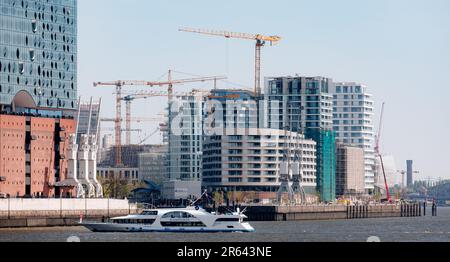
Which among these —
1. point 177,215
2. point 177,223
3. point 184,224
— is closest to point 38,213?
point 177,215

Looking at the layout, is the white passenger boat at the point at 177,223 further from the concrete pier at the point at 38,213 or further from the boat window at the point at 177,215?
the concrete pier at the point at 38,213

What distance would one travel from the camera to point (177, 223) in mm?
161625

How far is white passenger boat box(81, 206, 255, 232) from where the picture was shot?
160750mm

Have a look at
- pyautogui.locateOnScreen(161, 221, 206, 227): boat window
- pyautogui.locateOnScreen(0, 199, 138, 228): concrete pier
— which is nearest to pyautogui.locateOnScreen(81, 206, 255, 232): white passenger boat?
pyautogui.locateOnScreen(161, 221, 206, 227): boat window

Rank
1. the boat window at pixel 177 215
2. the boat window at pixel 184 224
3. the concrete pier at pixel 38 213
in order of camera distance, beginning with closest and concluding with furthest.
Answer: the boat window at pixel 184 224
the boat window at pixel 177 215
the concrete pier at pixel 38 213

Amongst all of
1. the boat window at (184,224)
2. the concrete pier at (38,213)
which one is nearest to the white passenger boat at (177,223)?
the boat window at (184,224)

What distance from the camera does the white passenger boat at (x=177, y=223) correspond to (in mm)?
160750

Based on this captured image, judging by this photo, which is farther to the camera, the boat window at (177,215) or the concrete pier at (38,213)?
the concrete pier at (38,213)
